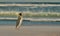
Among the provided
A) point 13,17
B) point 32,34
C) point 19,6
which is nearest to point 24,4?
point 19,6

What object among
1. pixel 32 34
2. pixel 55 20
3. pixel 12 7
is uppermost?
pixel 12 7

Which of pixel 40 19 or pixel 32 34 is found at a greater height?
pixel 40 19

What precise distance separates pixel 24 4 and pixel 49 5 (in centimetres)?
23

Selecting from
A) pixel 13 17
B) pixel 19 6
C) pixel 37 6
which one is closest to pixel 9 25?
pixel 13 17

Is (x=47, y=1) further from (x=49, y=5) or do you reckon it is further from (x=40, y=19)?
(x=40, y=19)

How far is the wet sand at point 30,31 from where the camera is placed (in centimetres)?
91

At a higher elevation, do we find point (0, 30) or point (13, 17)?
point (13, 17)

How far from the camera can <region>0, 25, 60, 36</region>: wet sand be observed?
91cm

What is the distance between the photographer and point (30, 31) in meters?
0.92

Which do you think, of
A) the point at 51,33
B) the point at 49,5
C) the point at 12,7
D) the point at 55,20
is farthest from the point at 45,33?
the point at 12,7

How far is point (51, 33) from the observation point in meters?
0.91

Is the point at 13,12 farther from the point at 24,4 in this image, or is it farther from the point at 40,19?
the point at 40,19

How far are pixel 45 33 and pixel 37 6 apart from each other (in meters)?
0.26

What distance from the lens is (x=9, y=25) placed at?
0.93m
